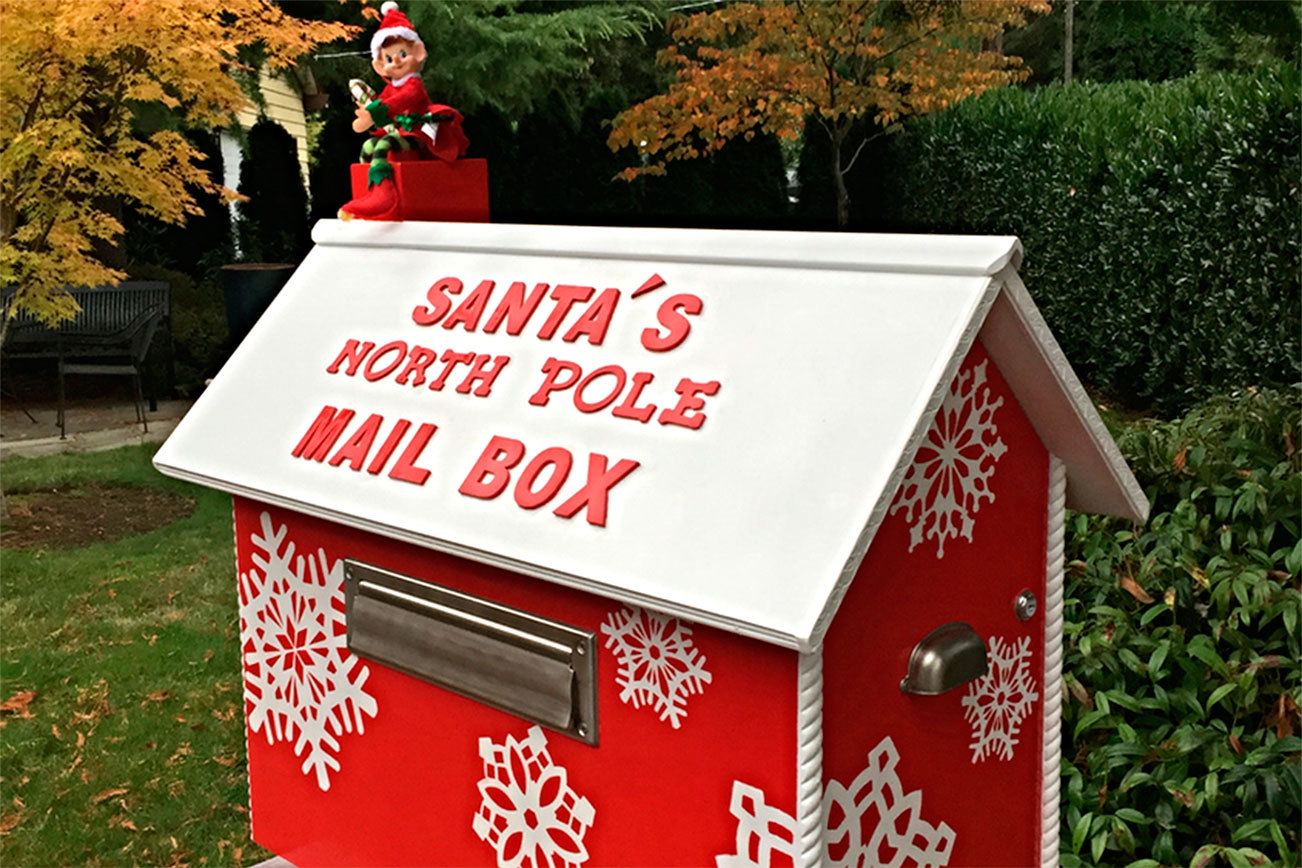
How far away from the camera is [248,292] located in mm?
10594

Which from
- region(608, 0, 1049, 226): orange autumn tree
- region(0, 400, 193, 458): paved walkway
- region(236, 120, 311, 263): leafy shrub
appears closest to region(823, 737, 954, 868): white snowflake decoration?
region(0, 400, 193, 458): paved walkway

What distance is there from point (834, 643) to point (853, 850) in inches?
13.4

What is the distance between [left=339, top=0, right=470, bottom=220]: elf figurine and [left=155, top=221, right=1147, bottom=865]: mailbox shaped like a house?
132mm

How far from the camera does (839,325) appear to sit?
1.88 m

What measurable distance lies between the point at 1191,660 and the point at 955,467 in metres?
1.81

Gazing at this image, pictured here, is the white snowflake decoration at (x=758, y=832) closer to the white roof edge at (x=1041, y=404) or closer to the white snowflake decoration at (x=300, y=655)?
the white roof edge at (x=1041, y=404)

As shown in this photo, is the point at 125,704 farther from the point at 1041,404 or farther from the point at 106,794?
the point at 1041,404

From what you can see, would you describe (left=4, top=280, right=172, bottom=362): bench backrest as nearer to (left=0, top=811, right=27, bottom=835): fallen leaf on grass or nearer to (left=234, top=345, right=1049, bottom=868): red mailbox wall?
(left=0, top=811, right=27, bottom=835): fallen leaf on grass

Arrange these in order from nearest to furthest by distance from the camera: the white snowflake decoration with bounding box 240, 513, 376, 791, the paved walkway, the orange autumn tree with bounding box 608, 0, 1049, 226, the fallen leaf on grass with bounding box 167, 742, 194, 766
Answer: the white snowflake decoration with bounding box 240, 513, 376, 791, the fallen leaf on grass with bounding box 167, 742, 194, 766, the paved walkway, the orange autumn tree with bounding box 608, 0, 1049, 226

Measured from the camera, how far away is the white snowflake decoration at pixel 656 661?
1866 millimetres

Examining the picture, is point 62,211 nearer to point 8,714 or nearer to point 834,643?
point 8,714

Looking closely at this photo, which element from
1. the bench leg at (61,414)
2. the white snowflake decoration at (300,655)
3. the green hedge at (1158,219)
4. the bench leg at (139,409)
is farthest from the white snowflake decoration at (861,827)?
the bench leg at (61,414)

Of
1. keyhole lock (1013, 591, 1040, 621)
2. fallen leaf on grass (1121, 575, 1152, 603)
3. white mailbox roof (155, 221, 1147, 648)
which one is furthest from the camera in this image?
fallen leaf on grass (1121, 575, 1152, 603)

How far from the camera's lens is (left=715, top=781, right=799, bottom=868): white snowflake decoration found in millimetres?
1793
